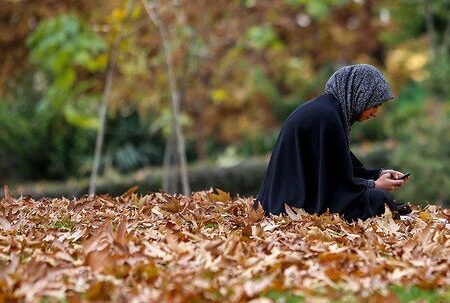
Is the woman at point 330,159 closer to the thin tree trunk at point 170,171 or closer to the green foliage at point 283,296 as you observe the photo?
the green foliage at point 283,296

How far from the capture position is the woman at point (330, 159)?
555 centimetres

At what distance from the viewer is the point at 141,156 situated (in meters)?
21.1

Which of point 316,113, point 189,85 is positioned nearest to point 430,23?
point 189,85

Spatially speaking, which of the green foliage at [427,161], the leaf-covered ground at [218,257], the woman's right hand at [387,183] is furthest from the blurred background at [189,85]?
the leaf-covered ground at [218,257]

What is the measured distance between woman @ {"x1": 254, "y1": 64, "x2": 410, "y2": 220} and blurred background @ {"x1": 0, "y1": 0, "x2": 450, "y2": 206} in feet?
17.3

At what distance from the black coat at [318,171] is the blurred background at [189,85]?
208 inches

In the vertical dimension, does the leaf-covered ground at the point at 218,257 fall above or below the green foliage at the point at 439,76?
above

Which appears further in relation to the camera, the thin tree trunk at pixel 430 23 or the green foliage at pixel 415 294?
the thin tree trunk at pixel 430 23

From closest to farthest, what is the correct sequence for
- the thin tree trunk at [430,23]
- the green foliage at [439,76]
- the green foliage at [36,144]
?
the green foliage at [439,76] < the green foliage at [36,144] < the thin tree trunk at [430,23]

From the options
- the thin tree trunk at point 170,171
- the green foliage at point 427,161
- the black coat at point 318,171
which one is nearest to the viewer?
the black coat at point 318,171

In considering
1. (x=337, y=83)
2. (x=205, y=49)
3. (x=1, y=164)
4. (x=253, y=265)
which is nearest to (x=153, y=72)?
(x=205, y=49)

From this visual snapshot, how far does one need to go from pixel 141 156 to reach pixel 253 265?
17243 millimetres

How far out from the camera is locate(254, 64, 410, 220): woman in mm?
5555

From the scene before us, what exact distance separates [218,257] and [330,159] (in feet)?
5.58
